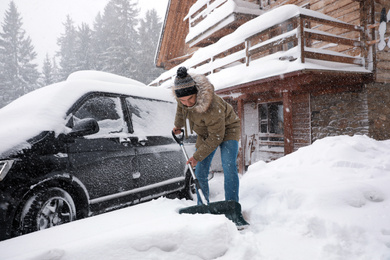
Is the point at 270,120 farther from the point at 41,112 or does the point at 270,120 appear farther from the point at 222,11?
the point at 41,112

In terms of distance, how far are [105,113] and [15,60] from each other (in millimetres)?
42221

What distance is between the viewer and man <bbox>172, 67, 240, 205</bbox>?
2611mm

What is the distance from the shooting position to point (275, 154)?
366 inches

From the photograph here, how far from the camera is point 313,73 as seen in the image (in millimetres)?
5992

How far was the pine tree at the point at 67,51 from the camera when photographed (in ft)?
114

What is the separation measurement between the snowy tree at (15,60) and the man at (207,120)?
37.0m

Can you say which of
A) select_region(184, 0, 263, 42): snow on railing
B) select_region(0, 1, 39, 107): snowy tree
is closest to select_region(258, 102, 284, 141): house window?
select_region(184, 0, 263, 42): snow on railing

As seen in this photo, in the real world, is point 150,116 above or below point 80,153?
above

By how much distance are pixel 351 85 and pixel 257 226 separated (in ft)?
21.5

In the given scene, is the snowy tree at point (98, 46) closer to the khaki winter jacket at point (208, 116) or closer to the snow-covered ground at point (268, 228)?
the khaki winter jacket at point (208, 116)

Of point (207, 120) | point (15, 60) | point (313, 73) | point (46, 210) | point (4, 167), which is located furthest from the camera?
point (15, 60)

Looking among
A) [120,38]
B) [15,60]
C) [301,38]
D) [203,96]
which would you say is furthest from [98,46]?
[203,96]

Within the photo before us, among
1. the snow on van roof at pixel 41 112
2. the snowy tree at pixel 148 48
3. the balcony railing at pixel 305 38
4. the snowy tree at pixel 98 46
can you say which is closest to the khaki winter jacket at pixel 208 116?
the snow on van roof at pixel 41 112

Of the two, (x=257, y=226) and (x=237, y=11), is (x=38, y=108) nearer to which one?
(x=257, y=226)
